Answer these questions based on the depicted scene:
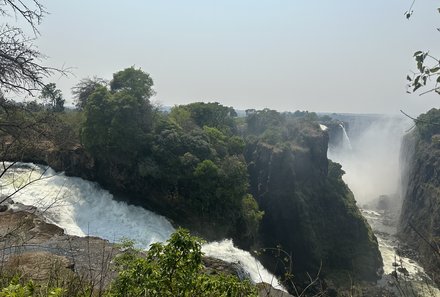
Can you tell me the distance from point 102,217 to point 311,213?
1993cm

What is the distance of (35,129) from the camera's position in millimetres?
4215

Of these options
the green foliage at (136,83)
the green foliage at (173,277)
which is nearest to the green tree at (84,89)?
the green foliage at (136,83)

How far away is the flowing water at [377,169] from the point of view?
47.6m

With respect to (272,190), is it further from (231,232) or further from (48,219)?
(48,219)

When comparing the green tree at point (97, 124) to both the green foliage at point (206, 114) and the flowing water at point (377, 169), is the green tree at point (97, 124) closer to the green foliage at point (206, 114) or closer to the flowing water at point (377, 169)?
the green foliage at point (206, 114)

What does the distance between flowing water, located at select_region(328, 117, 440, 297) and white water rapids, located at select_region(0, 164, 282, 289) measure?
64.3 feet

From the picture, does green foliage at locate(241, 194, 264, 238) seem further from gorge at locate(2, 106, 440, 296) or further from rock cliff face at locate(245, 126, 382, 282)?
rock cliff face at locate(245, 126, 382, 282)

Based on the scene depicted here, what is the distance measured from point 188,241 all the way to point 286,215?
30604 mm

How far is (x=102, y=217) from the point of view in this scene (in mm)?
20922

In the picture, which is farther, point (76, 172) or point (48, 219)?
point (76, 172)

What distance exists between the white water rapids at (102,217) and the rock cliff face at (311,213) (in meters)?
11.1

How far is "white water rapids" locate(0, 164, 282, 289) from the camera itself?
18.8 metres

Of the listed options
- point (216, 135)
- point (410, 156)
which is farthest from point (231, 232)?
point (410, 156)

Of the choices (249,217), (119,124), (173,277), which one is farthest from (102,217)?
(173,277)
